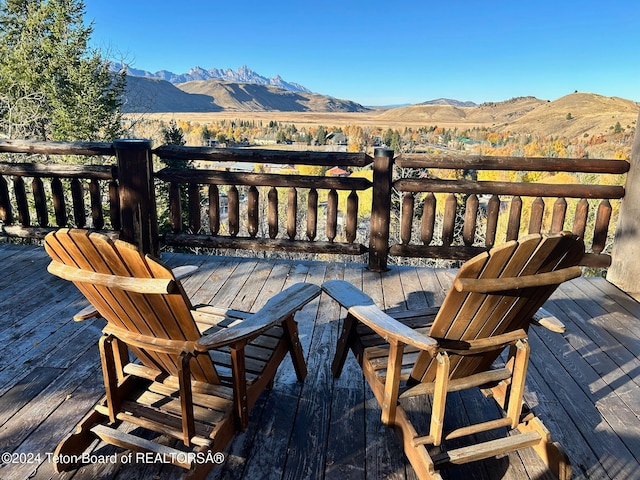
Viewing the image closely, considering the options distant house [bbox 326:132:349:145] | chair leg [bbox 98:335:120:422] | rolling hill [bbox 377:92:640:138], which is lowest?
distant house [bbox 326:132:349:145]

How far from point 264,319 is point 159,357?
39 centimetres

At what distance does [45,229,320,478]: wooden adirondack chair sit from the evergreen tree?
23.8 m

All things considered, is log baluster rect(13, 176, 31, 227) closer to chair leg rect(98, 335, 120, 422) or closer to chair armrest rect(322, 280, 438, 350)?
chair leg rect(98, 335, 120, 422)

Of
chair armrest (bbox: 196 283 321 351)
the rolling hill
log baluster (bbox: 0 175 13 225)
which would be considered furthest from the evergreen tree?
the rolling hill

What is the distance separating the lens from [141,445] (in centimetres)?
147

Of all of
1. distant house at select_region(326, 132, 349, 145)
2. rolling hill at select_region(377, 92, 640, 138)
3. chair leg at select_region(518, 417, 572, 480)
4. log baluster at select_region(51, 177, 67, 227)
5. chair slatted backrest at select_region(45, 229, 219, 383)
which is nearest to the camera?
chair slatted backrest at select_region(45, 229, 219, 383)

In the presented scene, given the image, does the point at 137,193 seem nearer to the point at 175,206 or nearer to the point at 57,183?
the point at 175,206

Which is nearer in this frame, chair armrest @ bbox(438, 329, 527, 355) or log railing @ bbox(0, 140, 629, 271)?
chair armrest @ bbox(438, 329, 527, 355)

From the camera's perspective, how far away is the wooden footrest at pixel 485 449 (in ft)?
4.69

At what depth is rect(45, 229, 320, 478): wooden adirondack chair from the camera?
1318mm

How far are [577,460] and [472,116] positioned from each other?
120 m

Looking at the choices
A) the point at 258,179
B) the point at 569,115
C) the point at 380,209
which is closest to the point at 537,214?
the point at 380,209

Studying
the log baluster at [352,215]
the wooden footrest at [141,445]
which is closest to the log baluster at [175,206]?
the log baluster at [352,215]

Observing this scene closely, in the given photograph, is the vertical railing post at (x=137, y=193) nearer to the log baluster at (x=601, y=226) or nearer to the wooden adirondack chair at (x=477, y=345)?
the wooden adirondack chair at (x=477, y=345)
